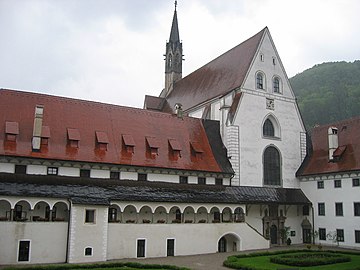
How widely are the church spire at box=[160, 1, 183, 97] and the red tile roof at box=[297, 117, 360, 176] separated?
1042 inches

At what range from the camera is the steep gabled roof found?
45062 mm

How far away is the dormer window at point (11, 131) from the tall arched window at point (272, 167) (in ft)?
78.9

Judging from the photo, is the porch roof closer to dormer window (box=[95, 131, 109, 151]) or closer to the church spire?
dormer window (box=[95, 131, 109, 151])

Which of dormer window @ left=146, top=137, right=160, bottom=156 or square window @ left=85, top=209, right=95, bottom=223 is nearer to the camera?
square window @ left=85, top=209, right=95, bottom=223

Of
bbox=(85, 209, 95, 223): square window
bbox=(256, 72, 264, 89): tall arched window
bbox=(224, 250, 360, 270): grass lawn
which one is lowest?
bbox=(224, 250, 360, 270): grass lawn

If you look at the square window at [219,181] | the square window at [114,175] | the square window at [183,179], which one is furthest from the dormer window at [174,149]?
the square window at [114,175]

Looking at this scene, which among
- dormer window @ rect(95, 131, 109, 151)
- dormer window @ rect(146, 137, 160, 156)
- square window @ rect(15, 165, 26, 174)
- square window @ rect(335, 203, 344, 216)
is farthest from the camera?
square window @ rect(335, 203, 344, 216)

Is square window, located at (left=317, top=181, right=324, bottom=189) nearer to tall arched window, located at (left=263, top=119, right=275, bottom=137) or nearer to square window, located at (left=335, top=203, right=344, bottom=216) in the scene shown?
square window, located at (left=335, top=203, right=344, bottom=216)

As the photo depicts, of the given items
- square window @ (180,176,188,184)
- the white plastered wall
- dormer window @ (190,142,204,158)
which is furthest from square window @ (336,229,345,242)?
square window @ (180,176,188,184)

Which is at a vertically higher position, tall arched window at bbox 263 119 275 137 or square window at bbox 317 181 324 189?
tall arched window at bbox 263 119 275 137

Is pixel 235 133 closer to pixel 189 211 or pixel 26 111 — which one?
pixel 189 211

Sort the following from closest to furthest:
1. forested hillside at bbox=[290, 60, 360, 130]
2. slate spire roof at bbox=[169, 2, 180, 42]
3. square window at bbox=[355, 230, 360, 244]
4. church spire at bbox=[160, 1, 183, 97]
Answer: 1. square window at bbox=[355, 230, 360, 244]
2. church spire at bbox=[160, 1, 183, 97]
3. slate spire roof at bbox=[169, 2, 180, 42]
4. forested hillside at bbox=[290, 60, 360, 130]

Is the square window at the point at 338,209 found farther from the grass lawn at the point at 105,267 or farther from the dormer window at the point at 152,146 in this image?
the grass lawn at the point at 105,267

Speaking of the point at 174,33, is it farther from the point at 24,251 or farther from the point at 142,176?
the point at 24,251
